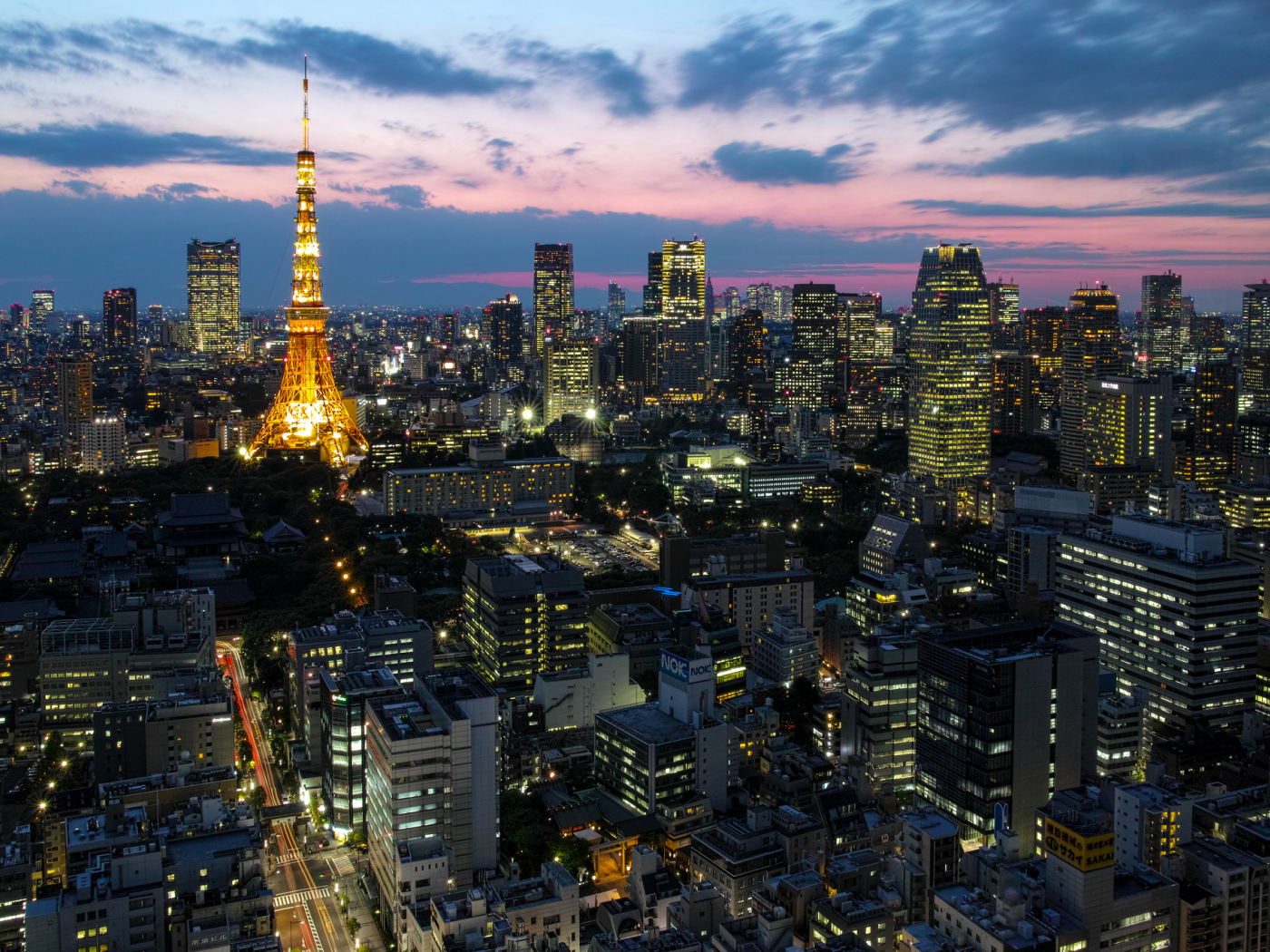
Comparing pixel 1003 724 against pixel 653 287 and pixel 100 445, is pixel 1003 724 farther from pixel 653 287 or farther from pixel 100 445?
pixel 653 287

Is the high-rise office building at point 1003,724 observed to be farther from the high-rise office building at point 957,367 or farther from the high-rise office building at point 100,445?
the high-rise office building at point 100,445

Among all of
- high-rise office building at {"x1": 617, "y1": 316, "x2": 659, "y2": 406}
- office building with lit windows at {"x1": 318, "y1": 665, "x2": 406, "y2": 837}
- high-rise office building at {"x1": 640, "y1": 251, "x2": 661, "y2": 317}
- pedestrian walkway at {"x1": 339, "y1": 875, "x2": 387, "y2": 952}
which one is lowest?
pedestrian walkway at {"x1": 339, "y1": 875, "x2": 387, "y2": 952}

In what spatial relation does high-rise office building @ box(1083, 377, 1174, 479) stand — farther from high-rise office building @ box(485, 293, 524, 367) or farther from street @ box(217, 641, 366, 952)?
high-rise office building @ box(485, 293, 524, 367)

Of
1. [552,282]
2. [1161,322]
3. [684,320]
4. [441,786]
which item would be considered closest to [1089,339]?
[1161,322]

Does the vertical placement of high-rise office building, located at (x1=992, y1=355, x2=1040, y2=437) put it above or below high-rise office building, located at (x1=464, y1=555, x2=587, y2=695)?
above

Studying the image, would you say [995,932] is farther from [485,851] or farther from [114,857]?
[114,857]

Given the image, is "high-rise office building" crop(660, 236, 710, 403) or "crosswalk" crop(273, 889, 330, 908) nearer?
"crosswalk" crop(273, 889, 330, 908)

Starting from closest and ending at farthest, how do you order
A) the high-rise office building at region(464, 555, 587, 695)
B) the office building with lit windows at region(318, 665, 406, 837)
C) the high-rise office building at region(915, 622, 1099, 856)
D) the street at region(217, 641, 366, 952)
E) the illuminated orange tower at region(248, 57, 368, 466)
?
the street at region(217, 641, 366, 952) < the high-rise office building at region(915, 622, 1099, 856) < the office building with lit windows at region(318, 665, 406, 837) < the high-rise office building at region(464, 555, 587, 695) < the illuminated orange tower at region(248, 57, 368, 466)

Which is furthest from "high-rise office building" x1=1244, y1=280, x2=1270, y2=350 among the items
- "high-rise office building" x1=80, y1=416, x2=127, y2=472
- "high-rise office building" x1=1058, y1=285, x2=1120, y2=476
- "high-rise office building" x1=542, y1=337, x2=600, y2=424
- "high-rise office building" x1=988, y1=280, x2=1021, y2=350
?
"high-rise office building" x1=80, y1=416, x2=127, y2=472
